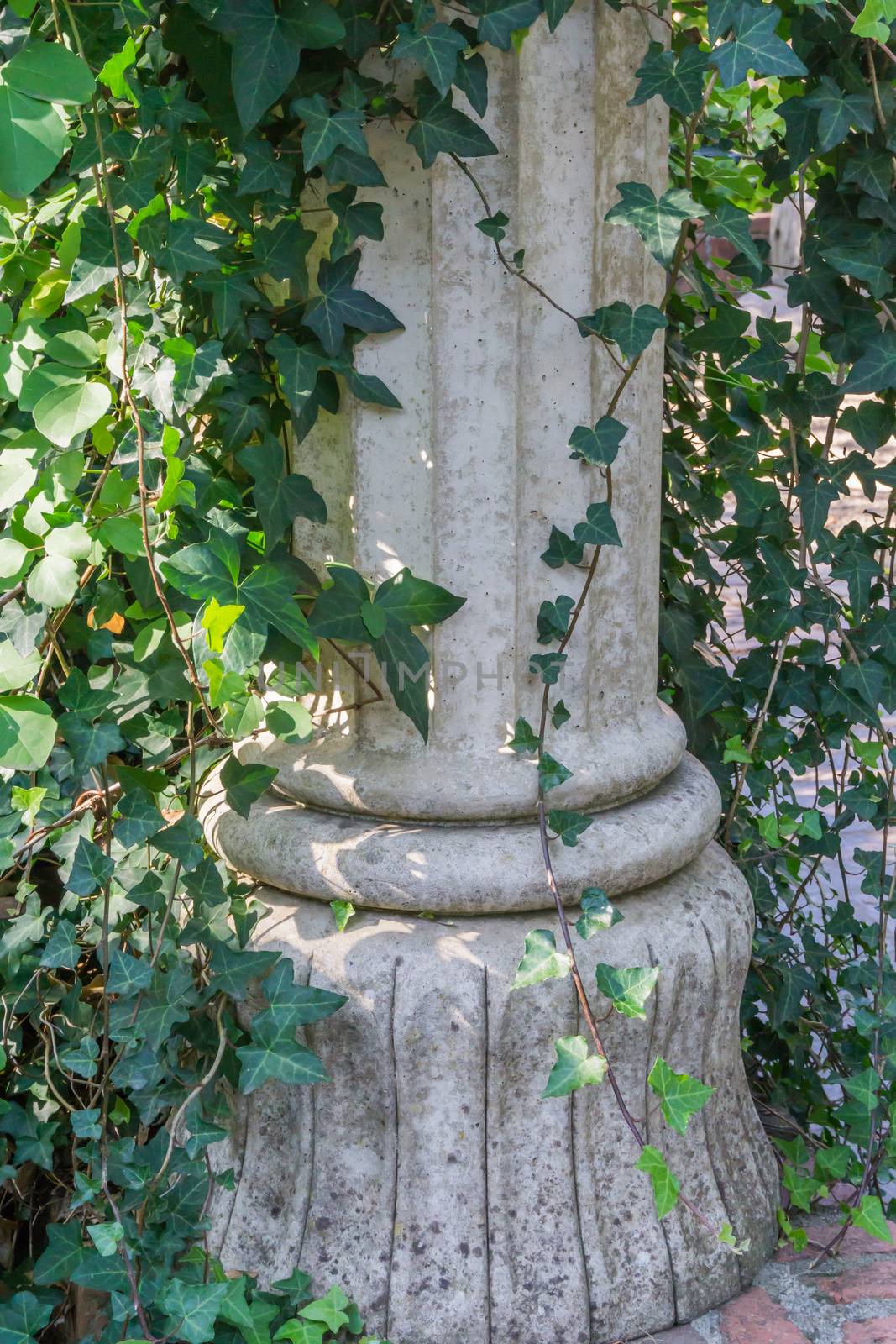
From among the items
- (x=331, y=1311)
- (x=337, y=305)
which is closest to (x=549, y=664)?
(x=337, y=305)

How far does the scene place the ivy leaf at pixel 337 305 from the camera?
1568 mm

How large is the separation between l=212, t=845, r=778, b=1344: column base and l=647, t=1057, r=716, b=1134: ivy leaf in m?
0.17

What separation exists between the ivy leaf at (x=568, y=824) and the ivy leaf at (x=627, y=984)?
17 centimetres

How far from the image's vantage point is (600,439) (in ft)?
5.30

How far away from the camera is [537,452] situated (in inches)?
65.6

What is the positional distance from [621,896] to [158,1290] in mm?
727

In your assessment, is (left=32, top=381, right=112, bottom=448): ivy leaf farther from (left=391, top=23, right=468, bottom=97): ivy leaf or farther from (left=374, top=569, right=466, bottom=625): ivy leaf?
(left=391, top=23, right=468, bottom=97): ivy leaf

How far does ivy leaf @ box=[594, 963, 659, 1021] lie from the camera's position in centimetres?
153

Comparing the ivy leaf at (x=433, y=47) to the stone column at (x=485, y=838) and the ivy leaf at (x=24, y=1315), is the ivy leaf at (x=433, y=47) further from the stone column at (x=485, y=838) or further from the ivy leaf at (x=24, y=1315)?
the ivy leaf at (x=24, y=1315)

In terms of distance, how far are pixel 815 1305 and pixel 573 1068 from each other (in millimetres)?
606

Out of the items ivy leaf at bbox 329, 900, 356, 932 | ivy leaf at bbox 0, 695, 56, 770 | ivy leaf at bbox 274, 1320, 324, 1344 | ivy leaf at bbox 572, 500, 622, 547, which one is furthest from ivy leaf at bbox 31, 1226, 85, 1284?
ivy leaf at bbox 572, 500, 622, 547

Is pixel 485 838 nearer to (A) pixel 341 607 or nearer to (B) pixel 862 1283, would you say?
(A) pixel 341 607

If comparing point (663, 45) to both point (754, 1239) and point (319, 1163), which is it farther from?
point (754, 1239)

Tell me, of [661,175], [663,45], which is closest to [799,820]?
[661,175]
